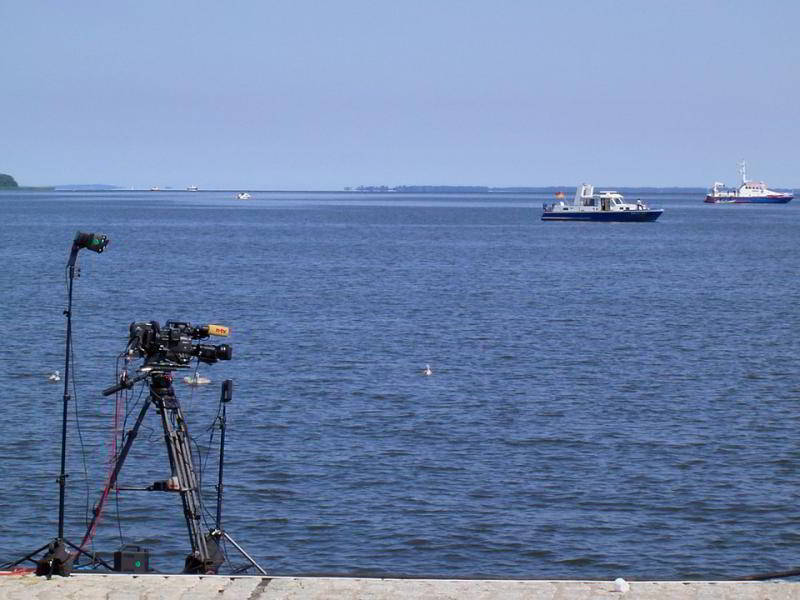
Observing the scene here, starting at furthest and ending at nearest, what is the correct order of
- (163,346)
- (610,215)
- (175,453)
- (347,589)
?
(610,215), (175,453), (163,346), (347,589)

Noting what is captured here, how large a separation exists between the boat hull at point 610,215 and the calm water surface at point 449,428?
3815 inches

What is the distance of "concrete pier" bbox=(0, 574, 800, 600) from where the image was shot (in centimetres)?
1364

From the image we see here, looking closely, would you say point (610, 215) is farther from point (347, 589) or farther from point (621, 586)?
point (347, 589)

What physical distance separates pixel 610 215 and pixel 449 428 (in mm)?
139299

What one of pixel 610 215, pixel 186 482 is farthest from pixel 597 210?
pixel 186 482

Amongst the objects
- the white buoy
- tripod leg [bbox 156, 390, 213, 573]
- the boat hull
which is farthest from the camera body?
the boat hull

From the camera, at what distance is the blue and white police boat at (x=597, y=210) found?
549ft

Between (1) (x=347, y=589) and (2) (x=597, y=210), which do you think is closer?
(1) (x=347, y=589)

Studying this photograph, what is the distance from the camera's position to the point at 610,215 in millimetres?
166375

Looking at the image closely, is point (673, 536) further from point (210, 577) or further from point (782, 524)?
point (210, 577)

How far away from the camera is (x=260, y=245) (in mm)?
116062

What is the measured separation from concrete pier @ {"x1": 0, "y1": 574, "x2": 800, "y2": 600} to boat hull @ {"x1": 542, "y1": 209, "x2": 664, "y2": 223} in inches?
6071

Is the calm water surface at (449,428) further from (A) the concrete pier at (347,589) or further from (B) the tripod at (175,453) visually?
(A) the concrete pier at (347,589)

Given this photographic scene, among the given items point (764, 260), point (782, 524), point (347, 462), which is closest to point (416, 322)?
point (347, 462)
